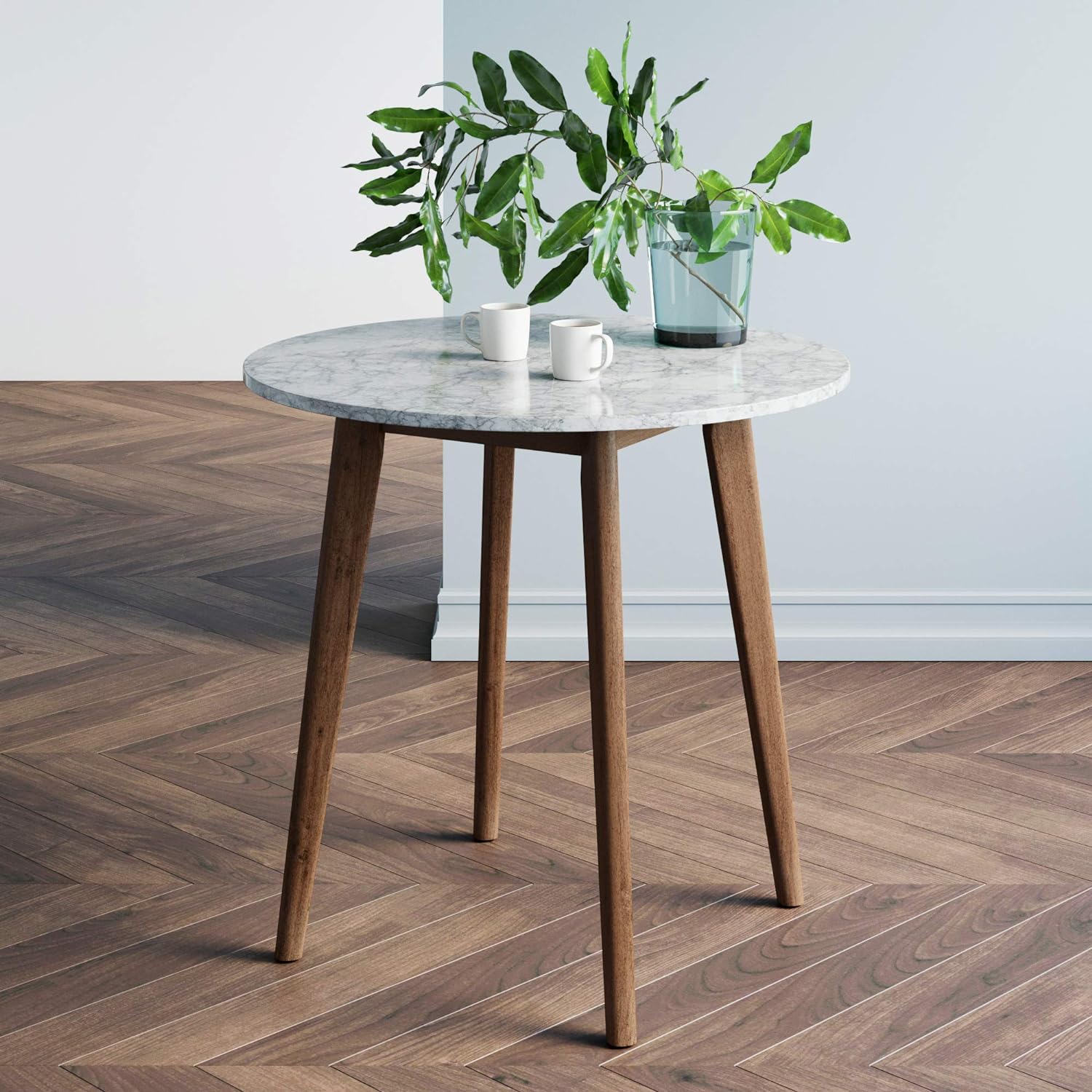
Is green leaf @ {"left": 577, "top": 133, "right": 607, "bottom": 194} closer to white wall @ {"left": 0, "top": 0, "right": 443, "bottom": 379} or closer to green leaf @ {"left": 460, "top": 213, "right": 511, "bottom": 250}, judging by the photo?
green leaf @ {"left": 460, "top": 213, "right": 511, "bottom": 250}

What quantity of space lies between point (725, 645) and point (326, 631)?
1.20 metres

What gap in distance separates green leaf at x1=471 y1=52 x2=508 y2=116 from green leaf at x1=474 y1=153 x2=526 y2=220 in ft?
0.31

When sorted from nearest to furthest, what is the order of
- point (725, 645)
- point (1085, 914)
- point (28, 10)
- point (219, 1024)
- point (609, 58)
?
point (219, 1024) < point (1085, 914) < point (609, 58) < point (725, 645) < point (28, 10)

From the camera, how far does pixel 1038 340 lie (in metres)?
2.54

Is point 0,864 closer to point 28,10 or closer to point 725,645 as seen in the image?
point 725,645

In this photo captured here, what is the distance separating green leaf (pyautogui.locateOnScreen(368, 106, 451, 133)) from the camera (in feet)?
5.11

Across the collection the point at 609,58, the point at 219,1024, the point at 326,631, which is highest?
the point at 609,58

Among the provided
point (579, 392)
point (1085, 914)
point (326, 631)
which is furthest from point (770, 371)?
point (1085, 914)

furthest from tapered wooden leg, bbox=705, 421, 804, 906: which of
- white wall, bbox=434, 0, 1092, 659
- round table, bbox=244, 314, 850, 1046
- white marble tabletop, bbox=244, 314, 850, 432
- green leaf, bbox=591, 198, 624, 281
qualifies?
white wall, bbox=434, 0, 1092, 659

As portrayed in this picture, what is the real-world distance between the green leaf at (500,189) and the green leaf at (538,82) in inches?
3.4

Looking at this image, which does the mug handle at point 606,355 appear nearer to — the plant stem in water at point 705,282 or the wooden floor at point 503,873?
the plant stem in water at point 705,282

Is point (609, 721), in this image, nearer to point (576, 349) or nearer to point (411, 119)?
point (576, 349)

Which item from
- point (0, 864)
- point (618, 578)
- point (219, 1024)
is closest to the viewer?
point (618, 578)

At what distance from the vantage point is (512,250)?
160cm
